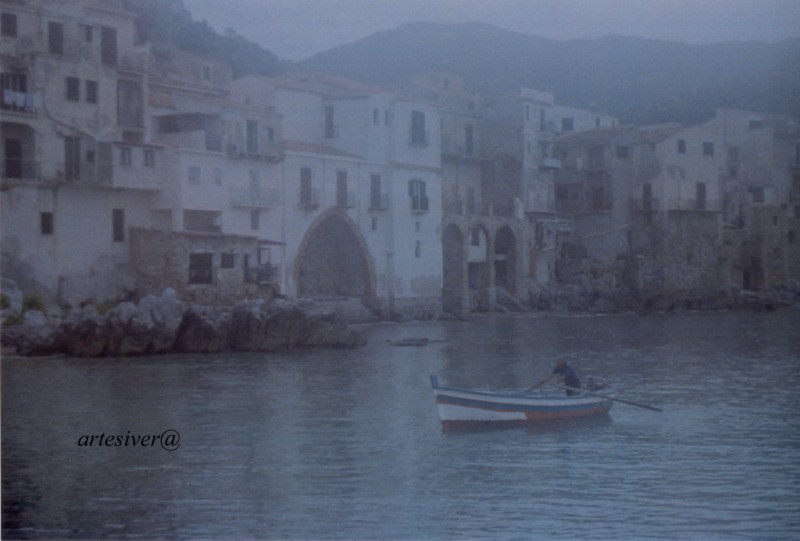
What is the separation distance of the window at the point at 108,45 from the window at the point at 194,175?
2.08 metres

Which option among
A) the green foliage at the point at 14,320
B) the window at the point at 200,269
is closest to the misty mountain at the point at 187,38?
the window at the point at 200,269

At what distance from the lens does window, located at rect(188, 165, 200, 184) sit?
57.8 feet

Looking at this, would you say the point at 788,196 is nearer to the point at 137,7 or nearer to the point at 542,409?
the point at 542,409

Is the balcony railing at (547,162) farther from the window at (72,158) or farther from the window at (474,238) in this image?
the window at (72,158)

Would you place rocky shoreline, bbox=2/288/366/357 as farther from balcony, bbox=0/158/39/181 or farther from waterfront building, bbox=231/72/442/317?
balcony, bbox=0/158/39/181

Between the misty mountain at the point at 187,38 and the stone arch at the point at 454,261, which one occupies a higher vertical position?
the misty mountain at the point at 187,38

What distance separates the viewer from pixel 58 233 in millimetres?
13086

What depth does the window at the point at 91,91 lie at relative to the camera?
15.6 m

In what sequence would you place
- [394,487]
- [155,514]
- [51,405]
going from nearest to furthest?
[155,514]
[394,487]
[51,405]

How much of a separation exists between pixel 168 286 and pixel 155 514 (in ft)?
35.6

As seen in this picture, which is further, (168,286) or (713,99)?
(168,286)

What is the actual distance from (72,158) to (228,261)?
404cm

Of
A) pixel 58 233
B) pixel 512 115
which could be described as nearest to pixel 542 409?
pixel 58 233

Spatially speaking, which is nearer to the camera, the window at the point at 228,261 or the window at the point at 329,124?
the window at the point at 329,124
